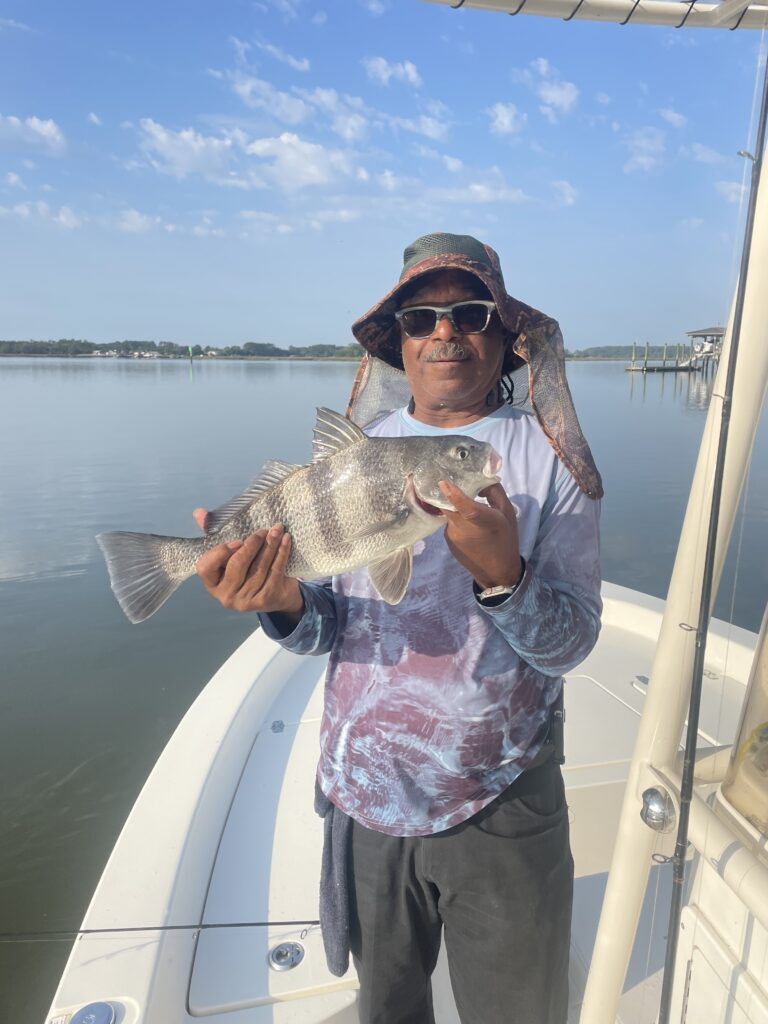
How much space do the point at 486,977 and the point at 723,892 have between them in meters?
0.81

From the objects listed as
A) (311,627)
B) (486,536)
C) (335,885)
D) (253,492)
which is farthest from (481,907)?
(253,492)

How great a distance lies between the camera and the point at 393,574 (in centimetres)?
192

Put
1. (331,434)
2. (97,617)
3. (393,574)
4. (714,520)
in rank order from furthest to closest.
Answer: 1. (97,617)
2. (331,434)
3. (393,574)
4. (714,520)

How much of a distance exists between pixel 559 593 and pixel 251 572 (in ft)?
3.15

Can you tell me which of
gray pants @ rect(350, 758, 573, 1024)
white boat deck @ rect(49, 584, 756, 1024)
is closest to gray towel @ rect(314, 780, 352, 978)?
gray pants @ rect(350, 758, 573, 1024)

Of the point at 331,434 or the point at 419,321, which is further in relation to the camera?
the point at 331,434

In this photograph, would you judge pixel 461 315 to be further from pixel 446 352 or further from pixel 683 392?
pixel 683 392

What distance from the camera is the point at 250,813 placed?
340 centimetres

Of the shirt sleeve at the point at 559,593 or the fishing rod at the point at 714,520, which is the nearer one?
the fishing rod at the point at 714,520

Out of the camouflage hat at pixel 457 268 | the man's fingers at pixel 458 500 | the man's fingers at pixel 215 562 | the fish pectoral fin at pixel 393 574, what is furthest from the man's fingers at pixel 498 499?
the man's fingers at pixel 215 562

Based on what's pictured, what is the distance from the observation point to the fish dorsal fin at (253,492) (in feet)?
7.65

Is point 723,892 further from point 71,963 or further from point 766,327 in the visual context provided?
point 71,963

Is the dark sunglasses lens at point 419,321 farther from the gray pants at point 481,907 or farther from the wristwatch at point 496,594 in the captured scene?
the gray pants at point 481,907

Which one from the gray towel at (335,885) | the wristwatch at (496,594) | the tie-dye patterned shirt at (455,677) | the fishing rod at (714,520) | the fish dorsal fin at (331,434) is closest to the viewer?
the fishing rod at (714,520)
